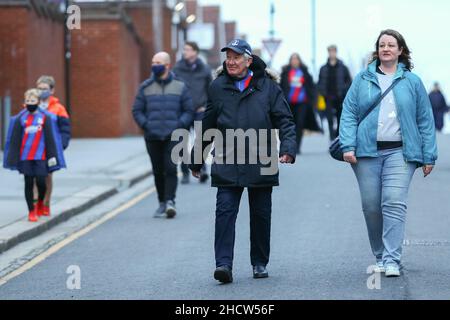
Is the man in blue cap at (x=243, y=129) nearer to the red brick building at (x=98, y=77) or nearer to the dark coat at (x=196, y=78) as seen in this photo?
the dark coat at (x=196, y=78)

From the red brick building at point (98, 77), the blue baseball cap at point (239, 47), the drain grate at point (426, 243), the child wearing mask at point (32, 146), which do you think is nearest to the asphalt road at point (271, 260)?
the drain grate at point (426, 243)

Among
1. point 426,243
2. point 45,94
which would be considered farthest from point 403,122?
point 45,94

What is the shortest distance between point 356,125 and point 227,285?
153cm

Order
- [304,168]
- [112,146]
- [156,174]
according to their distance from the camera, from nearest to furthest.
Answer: [156,174] < [304,168] < [112,146]

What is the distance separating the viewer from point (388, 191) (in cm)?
889

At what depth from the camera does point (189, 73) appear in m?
17.7

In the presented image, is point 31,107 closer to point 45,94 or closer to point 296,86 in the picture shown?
point 45,94

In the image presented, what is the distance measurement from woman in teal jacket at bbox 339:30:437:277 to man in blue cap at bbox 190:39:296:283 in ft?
1.69

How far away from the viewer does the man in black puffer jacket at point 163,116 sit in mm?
13961

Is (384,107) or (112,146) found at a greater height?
(384,107)

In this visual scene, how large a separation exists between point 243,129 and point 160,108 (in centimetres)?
517

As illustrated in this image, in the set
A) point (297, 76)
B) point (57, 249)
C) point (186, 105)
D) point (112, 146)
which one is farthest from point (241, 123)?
point (112, 146)
